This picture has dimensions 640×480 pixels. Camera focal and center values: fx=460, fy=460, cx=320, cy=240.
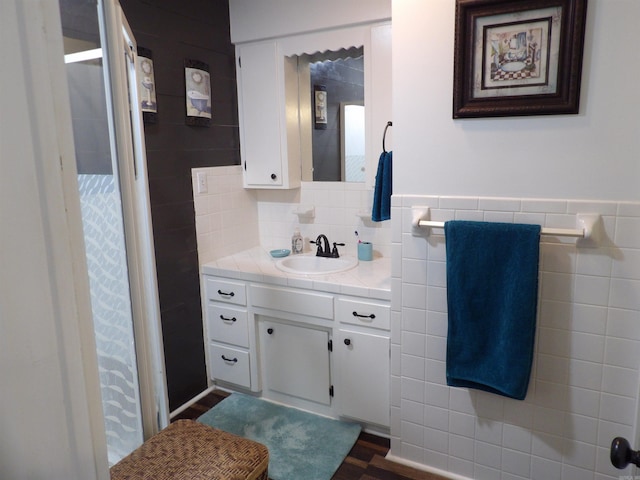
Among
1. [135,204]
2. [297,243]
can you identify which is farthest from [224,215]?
[135,204]

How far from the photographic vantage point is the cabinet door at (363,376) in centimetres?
224

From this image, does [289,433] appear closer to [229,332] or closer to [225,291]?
[229,332]

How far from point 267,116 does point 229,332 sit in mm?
1312

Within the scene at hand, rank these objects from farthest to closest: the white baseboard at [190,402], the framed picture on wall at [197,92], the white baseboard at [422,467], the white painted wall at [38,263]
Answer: the white baseboard at [190,402]
the framed picture on wall at [197,92]
the white baseboard at [422,467]
the white painted wall at [38,263]

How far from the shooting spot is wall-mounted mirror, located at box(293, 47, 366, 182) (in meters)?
2.62

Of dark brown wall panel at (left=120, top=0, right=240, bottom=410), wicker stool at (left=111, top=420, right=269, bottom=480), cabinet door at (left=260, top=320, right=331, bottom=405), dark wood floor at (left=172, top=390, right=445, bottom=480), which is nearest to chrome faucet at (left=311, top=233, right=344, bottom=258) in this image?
cabinet door at (left=260, top=320, right=331, bottom=405)

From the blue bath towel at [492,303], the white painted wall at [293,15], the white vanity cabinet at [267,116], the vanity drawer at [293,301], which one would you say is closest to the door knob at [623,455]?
the blue bath towel at [492,303]

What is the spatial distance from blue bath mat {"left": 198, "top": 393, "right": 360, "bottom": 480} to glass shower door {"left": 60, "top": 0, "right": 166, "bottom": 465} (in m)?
0.84

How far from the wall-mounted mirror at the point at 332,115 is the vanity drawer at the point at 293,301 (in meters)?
0.79

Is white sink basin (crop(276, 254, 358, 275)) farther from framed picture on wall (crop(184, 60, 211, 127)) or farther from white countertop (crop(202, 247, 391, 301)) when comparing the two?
framed picture on wall (crop(184, 60, 211, 127))

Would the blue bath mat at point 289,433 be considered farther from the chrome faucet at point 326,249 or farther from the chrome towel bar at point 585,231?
the chrome towel bar at point 585,231

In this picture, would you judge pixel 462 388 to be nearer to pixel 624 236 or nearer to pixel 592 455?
pixel 592 455

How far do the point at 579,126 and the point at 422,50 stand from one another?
2.12 feet

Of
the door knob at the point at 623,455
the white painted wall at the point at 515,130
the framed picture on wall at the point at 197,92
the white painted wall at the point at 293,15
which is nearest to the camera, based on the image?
the door knob at the point at 623,455
